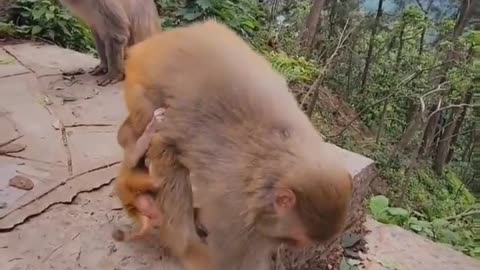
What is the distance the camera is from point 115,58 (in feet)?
16.7

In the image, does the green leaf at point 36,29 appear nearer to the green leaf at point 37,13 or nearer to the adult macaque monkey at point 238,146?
the green leaf at point 37,13

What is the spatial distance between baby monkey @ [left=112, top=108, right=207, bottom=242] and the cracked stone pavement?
28 centimetres

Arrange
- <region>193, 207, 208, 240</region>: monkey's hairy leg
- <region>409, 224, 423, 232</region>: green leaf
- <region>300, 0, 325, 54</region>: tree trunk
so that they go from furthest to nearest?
<region>300, 0, 325, 54</region>: tree trunk, <region>409, 224, 423, 232</region>: green leaf, <region>193, 207, 208, 240</region>: monkey's hairy leg

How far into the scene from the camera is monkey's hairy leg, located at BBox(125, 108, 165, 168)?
2.64 meters

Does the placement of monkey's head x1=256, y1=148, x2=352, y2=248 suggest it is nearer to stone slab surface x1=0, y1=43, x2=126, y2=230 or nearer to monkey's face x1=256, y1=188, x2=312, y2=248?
monkey's face x1=256, y1=188, x2=312, y2=248

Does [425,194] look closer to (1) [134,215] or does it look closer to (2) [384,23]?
(2) [384,23]

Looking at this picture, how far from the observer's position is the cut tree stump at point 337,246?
3334mm

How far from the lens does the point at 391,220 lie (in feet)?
16.3

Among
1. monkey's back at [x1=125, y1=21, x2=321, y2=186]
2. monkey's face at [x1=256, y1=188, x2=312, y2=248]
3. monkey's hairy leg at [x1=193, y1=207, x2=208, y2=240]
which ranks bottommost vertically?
monkey's hairy leg at [x1=193, y1=207, x2=208, y2=240]

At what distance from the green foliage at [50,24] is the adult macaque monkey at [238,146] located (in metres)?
3.40

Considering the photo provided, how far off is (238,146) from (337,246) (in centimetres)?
146

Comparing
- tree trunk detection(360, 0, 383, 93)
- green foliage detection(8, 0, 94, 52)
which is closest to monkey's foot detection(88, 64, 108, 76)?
green foliage detection(8, 0, 94, 52)

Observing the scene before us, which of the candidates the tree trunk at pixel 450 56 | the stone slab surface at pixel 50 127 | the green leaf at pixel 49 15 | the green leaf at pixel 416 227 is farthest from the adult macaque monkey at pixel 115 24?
the tree trunk at pixel 450 56

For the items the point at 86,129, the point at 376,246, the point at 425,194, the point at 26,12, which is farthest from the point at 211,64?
Answer: the point at 425,194
